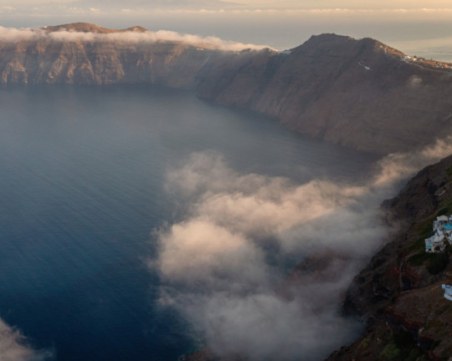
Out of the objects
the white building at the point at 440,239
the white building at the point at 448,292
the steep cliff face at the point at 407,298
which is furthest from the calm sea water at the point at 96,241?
the white building at the point at 448,292

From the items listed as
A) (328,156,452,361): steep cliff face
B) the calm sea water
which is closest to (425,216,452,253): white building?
(328,156,452,361): steep cliff face

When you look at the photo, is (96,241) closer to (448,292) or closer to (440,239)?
(440,239)

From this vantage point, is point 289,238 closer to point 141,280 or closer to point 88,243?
point 141,280

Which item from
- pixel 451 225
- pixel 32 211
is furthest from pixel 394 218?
pixel 32 211

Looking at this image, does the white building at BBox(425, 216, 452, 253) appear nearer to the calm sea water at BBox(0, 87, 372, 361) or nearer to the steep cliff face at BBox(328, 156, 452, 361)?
the steep cliff face at BBox(328, 156, 452, 361)

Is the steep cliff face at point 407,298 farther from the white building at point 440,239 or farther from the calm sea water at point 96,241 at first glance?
the calm sea water at point 96,241

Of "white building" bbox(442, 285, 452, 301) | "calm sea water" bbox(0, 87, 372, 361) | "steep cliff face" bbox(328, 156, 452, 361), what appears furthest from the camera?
"calm sea water" bbox(0, 87, 372, 361)

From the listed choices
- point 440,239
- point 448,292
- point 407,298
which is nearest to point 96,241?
point 440,239
